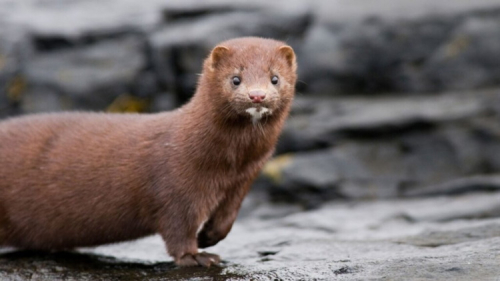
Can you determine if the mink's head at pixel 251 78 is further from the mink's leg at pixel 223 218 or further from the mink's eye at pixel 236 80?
the mink's leg at pixel 223 218

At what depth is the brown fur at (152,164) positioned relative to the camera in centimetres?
559

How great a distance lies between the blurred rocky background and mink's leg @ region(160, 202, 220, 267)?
2.06 meters

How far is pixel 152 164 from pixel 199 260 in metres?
0.80

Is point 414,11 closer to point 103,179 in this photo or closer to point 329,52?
point 329,52

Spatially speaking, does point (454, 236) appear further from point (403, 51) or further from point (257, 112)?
point (403, 51)

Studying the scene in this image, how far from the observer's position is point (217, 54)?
5.60 metres

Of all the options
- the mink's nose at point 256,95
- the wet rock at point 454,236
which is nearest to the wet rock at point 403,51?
the wet rock at point 454,236

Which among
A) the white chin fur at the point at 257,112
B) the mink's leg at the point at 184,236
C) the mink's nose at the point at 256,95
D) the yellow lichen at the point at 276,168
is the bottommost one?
the mink's leg at the point at 184,236

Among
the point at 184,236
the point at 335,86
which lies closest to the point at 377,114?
the point at 335,86

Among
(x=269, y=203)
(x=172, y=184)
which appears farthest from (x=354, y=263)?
(x=269, y=203)

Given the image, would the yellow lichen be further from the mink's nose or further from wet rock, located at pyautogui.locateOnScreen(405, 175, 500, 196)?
the mink's nose

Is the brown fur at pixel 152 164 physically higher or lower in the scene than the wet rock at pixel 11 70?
lower

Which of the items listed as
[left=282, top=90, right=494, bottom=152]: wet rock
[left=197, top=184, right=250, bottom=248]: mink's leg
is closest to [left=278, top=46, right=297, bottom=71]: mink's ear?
[left=197, top=184, right=250, bottom=248]: mink's leg

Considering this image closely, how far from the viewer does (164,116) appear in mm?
6176
